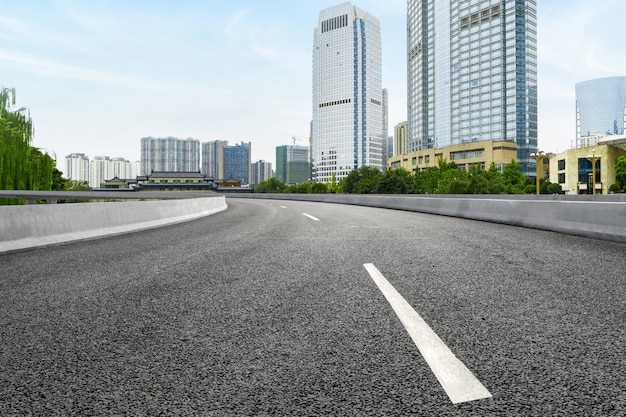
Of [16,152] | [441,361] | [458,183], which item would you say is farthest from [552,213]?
[458,183]

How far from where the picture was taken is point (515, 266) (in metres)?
5.91

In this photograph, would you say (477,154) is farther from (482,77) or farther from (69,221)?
(69,221)

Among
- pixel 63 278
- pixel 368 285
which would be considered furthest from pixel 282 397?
pixel 63 278

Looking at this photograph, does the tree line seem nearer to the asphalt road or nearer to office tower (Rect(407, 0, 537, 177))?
office tower (Rect(407, 0, 537, 177))

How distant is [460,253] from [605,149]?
316 feet

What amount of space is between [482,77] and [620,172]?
76.0 meters

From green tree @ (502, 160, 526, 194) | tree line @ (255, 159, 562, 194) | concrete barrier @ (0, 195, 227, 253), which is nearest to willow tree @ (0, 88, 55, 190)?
concrete barrier @ (0, 195, 227, 253)

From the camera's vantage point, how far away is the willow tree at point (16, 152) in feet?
102

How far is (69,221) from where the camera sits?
30.9 ft

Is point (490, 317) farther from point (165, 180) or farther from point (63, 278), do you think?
point (165, 180)

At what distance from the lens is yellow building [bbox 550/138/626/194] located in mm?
85875

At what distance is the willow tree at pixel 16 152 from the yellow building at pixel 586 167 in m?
87.3

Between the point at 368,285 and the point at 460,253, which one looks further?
the point at 460,253

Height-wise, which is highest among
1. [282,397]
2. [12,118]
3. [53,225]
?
[12,118]
